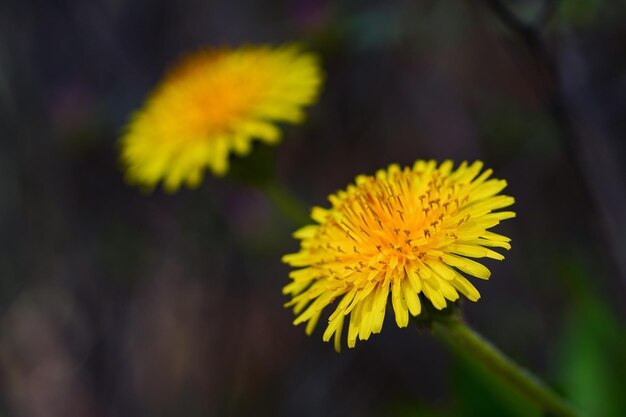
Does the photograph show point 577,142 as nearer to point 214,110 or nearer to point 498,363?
point 498,363

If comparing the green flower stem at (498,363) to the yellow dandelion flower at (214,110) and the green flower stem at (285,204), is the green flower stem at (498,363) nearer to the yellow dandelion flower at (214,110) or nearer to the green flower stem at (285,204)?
the green flower stem at (285,204)

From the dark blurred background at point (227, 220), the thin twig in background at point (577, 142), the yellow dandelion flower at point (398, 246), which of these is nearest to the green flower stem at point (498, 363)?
the yellow dandelion flower at point (398, 246)

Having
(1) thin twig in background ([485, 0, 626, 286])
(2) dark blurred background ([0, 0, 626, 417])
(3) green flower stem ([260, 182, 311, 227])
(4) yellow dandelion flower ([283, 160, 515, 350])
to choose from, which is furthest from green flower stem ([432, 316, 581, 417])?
(2) dark blurred background ([0, 0, 626, 417])

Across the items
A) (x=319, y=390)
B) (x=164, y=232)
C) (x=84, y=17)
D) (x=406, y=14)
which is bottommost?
(x=319, y=390)

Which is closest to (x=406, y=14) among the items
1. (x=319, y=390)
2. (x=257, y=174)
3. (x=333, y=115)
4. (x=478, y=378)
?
(x=333, y=115)

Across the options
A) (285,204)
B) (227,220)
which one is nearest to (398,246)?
(285,204)

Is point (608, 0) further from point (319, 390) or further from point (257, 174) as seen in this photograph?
point (319, 390)

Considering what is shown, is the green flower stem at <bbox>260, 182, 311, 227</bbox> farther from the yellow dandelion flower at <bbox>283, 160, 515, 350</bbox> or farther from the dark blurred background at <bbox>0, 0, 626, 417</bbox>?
the dark blurred background at <bbox>0, 0, 626, 417</bbox>
